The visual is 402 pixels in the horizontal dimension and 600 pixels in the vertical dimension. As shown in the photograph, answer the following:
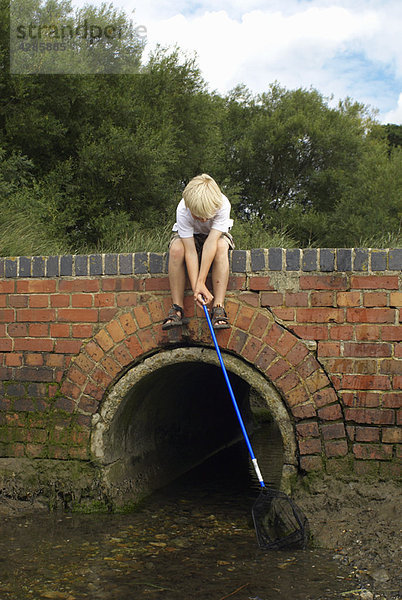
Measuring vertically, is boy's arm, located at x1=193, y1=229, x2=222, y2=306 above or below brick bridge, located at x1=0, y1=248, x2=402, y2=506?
above

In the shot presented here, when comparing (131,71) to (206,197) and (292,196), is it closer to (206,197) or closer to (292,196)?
(292,196)

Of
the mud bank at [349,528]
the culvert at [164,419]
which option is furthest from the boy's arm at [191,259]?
the mud bank at [349,528]

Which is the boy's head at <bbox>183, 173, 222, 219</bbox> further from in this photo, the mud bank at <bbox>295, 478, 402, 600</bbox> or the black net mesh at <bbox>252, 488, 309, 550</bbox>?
the mud bank at <bbox>295, 478, 402, 600</bbox>

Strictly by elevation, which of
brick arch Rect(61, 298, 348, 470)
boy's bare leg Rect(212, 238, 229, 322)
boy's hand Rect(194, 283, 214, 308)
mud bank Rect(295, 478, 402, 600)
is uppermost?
boy's bare leg Rect(212, 238, 229, 322)

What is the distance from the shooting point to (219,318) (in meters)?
5.00

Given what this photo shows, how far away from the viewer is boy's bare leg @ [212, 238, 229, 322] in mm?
5031

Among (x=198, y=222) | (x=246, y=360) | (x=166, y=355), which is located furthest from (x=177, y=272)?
(x=246, y=360)

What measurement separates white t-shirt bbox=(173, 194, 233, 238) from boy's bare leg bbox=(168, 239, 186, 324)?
0.11m

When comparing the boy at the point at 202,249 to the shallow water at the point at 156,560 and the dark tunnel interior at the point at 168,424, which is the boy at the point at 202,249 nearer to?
the dark tunnel interior at the point at 168,424

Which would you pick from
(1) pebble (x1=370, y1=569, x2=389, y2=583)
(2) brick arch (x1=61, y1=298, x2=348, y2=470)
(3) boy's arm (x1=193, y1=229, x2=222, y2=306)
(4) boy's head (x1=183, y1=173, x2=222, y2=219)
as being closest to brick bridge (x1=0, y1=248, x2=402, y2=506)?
(2) brick arch (x1=61, y1=298, x2=348, y2=470)

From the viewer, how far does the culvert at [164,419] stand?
518 cm

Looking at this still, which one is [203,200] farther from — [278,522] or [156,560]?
[156,560]

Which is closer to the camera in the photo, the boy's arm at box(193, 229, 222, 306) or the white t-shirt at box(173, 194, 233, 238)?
the boy's arm at box(193, 229, 222, 306)

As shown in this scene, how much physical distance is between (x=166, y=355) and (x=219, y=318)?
2.23ft
